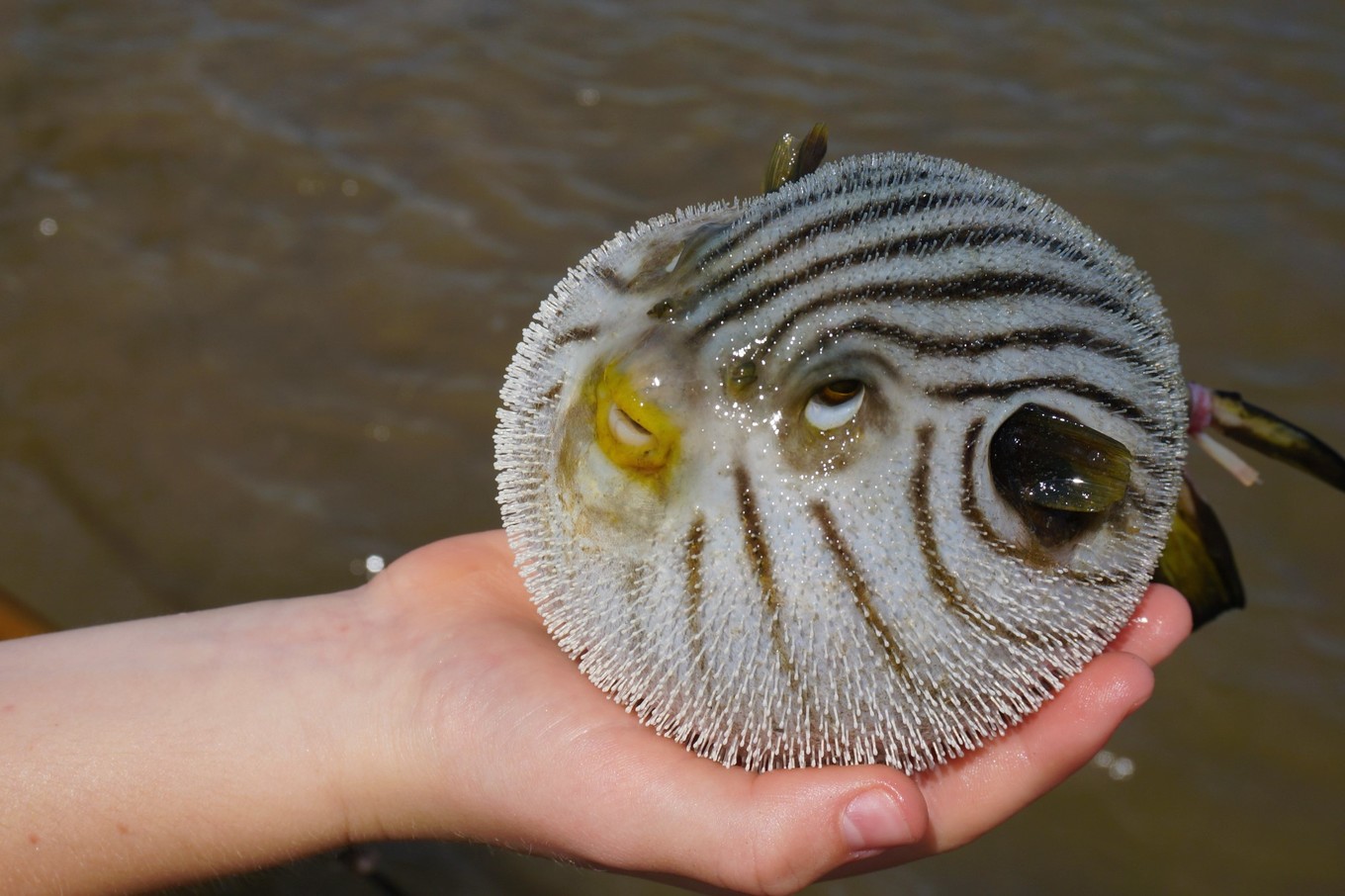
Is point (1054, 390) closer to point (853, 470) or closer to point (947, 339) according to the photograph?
point (947, 339)

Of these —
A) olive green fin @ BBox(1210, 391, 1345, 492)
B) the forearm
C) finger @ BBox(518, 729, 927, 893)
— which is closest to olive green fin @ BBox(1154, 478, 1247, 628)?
olive green fin @ BBox(1210, 391, 1345, 492)

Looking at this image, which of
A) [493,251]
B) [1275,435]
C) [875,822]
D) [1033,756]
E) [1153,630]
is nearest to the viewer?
[875,822]

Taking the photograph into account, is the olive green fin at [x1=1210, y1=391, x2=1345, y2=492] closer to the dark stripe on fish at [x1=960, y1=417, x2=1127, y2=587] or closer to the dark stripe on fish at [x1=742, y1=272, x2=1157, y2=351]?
the dark stripe on fish at [x1=742, y1=272, x2=1157, y2=351]

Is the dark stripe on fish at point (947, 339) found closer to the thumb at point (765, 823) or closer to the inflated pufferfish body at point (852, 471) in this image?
the inflated pufferfish body at point (852, 471)

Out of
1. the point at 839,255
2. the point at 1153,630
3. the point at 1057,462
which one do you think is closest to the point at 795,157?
the point at 839,255

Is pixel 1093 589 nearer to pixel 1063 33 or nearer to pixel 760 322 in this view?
pixel 760 322

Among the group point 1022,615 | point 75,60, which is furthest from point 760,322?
point 75,60

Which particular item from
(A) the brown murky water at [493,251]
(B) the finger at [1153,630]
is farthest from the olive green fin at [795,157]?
(A) the brown murky water at [493,251]
